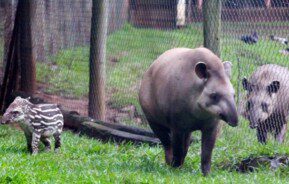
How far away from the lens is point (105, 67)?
11617 mm

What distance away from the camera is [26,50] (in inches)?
510

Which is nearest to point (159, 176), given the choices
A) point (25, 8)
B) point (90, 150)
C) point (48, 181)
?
point (48, 181)

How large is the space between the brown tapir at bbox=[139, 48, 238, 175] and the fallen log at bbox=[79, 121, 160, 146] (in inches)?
58.6

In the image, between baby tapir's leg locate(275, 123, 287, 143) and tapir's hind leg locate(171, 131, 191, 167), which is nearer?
tapir's hind leg locate(171, 131, 191, 167)

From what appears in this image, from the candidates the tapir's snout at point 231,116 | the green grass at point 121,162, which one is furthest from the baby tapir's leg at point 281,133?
the tapir's snout at point 231,116

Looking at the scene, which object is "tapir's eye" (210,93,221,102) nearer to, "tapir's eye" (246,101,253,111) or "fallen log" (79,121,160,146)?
"fallen log" (79,121,160,146)

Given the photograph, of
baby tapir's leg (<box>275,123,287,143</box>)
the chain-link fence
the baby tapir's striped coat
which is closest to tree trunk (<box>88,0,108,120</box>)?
the chain-link fence

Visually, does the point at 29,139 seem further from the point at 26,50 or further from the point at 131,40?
the point at 26,50

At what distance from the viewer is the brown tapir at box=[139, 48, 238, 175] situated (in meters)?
7.14

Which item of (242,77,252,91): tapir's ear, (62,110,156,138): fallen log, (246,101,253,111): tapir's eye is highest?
(242,77,252,91): tapir's ear

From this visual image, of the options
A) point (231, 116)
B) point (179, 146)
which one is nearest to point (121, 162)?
point (179, 146)

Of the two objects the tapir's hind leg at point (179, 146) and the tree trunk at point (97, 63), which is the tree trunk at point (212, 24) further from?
the tree trunk at point (97, 63)

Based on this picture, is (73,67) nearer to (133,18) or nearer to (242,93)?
(133,18)

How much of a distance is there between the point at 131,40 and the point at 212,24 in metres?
2.50
